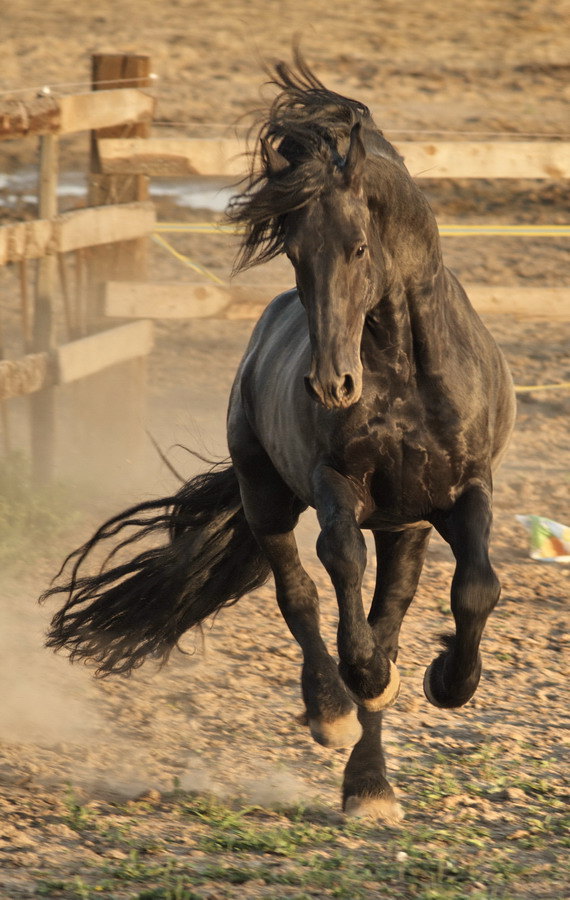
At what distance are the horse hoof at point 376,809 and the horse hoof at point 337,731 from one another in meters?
0.17

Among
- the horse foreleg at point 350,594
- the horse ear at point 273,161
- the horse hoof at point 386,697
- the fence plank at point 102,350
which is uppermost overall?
the horse ear at point 273,161

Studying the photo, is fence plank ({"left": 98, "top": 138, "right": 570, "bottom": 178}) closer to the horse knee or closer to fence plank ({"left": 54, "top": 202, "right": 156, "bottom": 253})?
fence plank ({"left": 54, "top": 202, "right": 156, "bottom": 253})

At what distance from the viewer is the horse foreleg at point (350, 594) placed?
3537mm

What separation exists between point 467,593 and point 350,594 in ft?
1.07

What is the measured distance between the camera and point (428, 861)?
3.46m

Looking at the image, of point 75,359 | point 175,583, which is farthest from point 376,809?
point 75,359

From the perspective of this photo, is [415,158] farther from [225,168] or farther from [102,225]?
[102,225]

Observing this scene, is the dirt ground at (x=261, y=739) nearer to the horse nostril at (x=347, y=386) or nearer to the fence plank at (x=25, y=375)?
the fence plank at (x=25, y=375)

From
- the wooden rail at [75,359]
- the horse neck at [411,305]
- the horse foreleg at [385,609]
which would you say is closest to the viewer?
the horse neck at [411,305]

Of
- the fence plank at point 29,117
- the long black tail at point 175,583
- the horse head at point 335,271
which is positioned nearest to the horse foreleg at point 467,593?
the horse head at point 335,271

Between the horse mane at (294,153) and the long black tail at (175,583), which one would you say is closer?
the horse mane at (294,153)

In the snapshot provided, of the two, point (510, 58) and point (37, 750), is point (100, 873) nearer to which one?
point (37, 750)

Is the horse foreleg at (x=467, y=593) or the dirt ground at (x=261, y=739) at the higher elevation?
the horse foreleg at (x=467, y=593)

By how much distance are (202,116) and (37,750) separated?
11076mm
